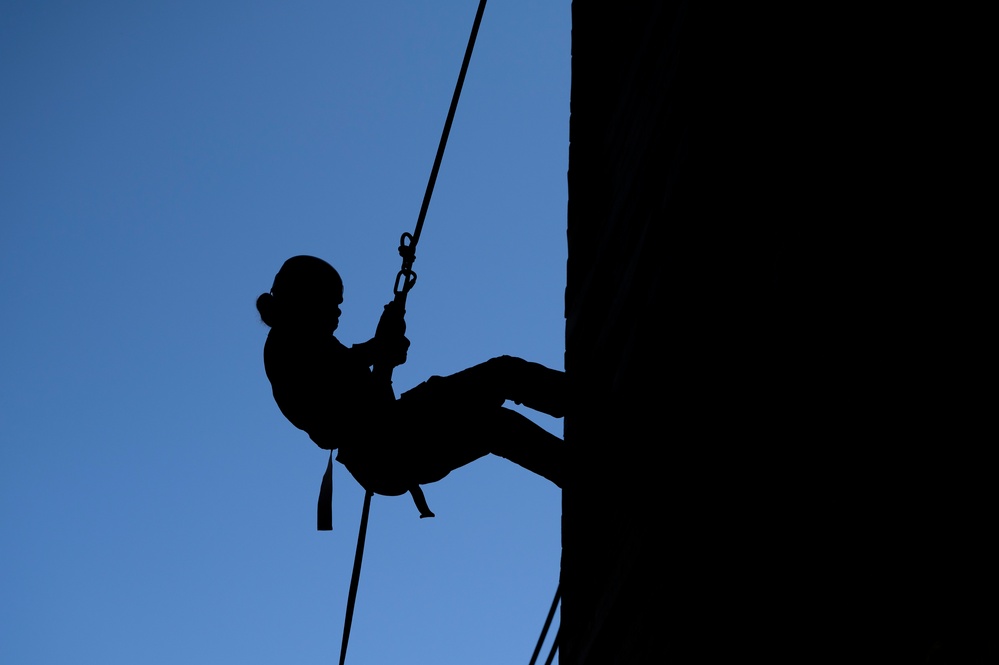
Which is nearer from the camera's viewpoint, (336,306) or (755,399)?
(755,399)

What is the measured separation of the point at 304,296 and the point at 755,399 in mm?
2467

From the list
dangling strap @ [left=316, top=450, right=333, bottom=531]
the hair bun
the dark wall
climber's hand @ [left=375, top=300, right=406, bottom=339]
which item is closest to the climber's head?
the hair bun

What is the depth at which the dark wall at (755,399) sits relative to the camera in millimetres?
1911

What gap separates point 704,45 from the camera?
3.76 metres

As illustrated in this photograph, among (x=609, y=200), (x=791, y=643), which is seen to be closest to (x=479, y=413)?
(x=609, y=200)

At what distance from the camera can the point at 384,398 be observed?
4.50 metres

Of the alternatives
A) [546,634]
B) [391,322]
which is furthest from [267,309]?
[546,634]

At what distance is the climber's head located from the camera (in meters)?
4.75

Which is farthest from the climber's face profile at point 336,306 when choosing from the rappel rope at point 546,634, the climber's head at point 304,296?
the rappel rope at point 546,634

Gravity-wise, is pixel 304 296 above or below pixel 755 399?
above

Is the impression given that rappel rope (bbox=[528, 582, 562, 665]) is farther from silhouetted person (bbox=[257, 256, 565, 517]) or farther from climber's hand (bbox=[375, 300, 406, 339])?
climber's hand (bbox=[375, 300, 406, 339])

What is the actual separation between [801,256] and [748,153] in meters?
0.69

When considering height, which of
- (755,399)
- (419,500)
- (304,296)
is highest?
(304,296)

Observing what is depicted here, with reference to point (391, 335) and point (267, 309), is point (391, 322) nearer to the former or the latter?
point (391, 335)
